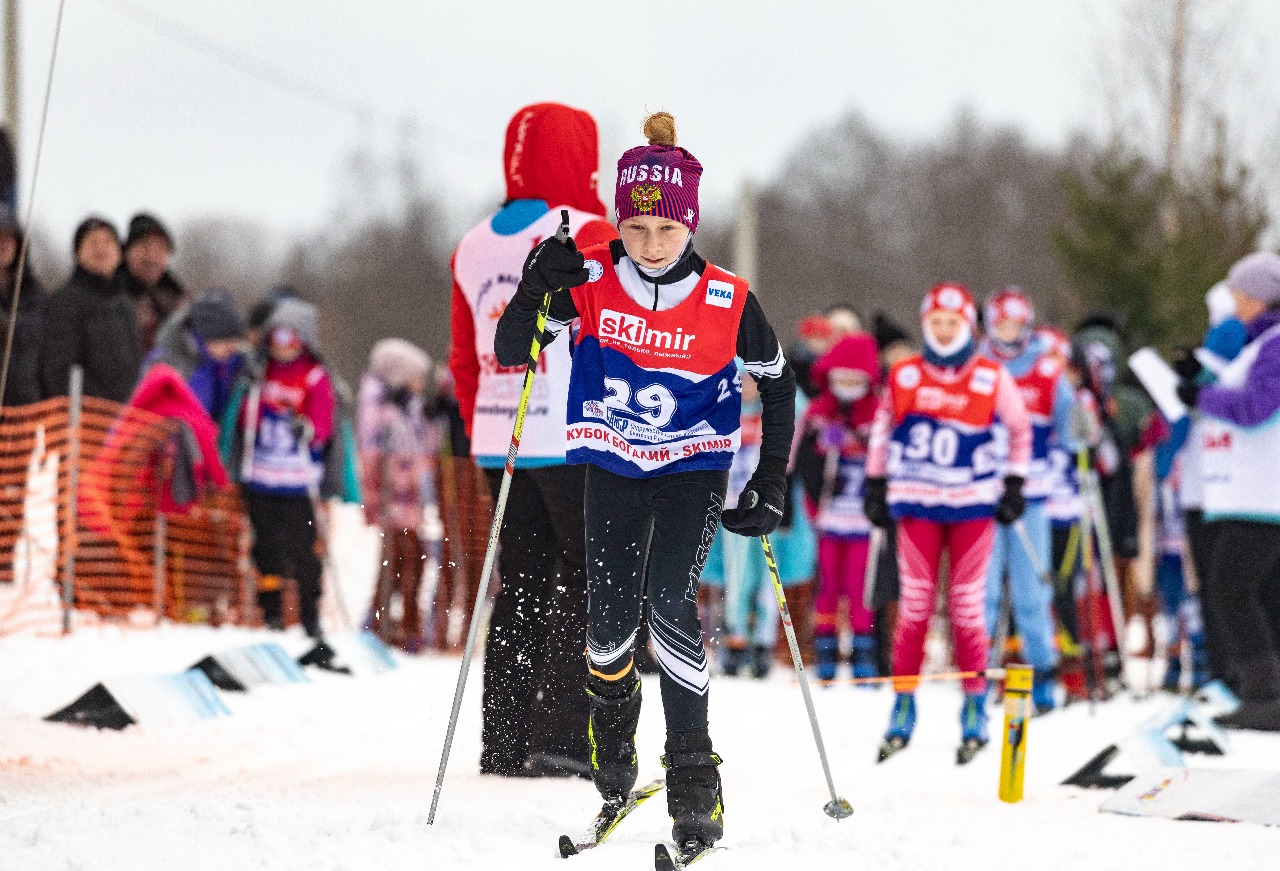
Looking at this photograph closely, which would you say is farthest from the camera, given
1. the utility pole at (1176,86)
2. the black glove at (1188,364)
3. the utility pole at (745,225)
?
the utility pole at (1176,86)

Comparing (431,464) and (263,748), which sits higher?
(431,464)

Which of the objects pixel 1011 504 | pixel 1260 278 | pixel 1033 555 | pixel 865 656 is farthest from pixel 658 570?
pixel 865 656

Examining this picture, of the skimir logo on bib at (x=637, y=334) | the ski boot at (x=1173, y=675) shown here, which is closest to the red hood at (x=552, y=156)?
the skimir logo on bib at (x=637, y=334)

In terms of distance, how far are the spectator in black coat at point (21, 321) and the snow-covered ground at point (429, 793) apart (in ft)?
6.49

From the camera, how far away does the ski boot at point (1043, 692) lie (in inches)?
341

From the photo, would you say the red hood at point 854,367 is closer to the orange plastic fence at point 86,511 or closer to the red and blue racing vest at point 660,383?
the orange plastic fence at point 86,511

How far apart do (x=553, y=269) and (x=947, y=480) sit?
10.7 feet

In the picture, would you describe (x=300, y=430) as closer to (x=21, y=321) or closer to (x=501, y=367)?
(x=21, y=321)

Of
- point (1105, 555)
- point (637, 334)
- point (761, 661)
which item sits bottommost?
point (761, 661)

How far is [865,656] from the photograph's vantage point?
9586mm

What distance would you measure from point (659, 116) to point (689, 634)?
1573 mm

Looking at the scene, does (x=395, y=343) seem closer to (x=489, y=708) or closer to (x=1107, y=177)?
(x=489, y=708)

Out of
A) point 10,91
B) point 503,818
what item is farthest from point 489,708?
point 10,91

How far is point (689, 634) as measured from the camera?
4355 millimetres
